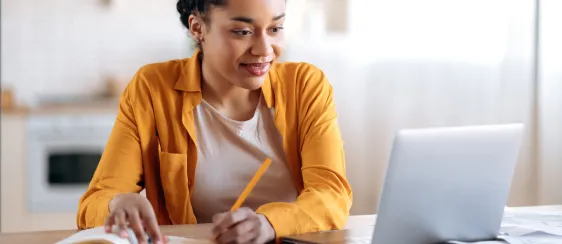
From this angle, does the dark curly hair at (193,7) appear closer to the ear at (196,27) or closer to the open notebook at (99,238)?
the ear at (196,27)

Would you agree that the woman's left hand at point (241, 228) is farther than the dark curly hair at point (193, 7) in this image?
No

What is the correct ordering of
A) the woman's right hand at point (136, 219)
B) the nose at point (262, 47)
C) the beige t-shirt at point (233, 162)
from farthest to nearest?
the beige t-shirt at point (233, 162), the nose at point (262, 47), the woman's right hand at point (136, 219)

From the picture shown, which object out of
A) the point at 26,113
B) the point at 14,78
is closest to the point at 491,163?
the point at 26,113

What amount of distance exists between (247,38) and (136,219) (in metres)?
0.55

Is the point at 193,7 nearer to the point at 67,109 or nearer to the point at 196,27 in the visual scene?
the point at 196,27

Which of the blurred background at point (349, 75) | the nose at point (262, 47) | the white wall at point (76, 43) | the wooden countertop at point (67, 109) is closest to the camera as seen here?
the nose at point (262, 47)

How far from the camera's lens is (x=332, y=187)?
5.57 ft

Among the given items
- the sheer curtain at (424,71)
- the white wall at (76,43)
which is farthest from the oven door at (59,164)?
the sheer curtain at (424,71)

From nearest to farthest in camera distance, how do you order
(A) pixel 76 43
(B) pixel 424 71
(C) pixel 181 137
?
(C) pixel 181 137, (B) pixel 424 71, (A) pixel 76 43

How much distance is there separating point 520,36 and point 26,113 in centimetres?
232

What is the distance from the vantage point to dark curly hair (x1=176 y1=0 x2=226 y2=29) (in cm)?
179

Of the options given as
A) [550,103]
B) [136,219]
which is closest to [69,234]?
[136,219]

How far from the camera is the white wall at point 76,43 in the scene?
14.6ft

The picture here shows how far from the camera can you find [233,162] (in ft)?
6.05
